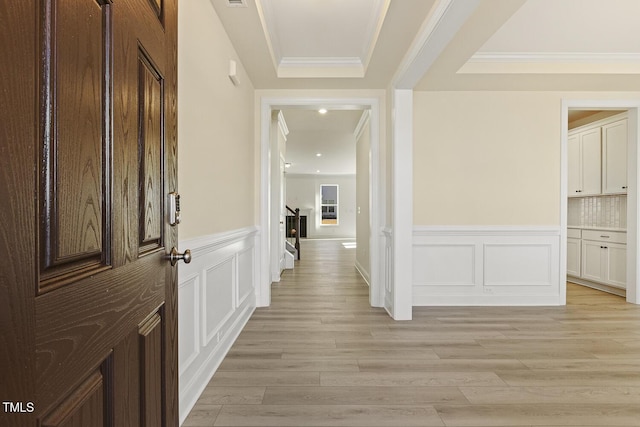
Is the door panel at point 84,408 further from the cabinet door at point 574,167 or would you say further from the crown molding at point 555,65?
the cabinet door at point 574,167

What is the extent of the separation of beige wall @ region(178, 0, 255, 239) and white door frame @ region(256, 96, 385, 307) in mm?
558

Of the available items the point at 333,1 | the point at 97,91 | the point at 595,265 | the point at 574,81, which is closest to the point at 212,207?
the point at 97,91

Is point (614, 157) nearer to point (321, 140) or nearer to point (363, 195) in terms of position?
point (363, 195)

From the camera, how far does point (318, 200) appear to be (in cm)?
1313

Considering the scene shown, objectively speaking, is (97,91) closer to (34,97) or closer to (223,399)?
(34,97)

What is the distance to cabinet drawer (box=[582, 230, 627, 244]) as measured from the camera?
12.9 ft

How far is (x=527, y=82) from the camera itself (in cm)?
334

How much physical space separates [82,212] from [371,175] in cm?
319

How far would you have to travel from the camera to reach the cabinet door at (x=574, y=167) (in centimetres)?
457

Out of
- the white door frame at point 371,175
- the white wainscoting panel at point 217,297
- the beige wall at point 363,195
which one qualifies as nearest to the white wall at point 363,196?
the beige wall at point 363,195

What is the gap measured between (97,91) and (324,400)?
5.85 ft

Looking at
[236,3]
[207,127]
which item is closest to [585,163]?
[236,3]

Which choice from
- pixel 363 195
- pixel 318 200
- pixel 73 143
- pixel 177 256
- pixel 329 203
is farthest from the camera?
pixel 329 203

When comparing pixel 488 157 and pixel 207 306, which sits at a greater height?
pixel 488 157
